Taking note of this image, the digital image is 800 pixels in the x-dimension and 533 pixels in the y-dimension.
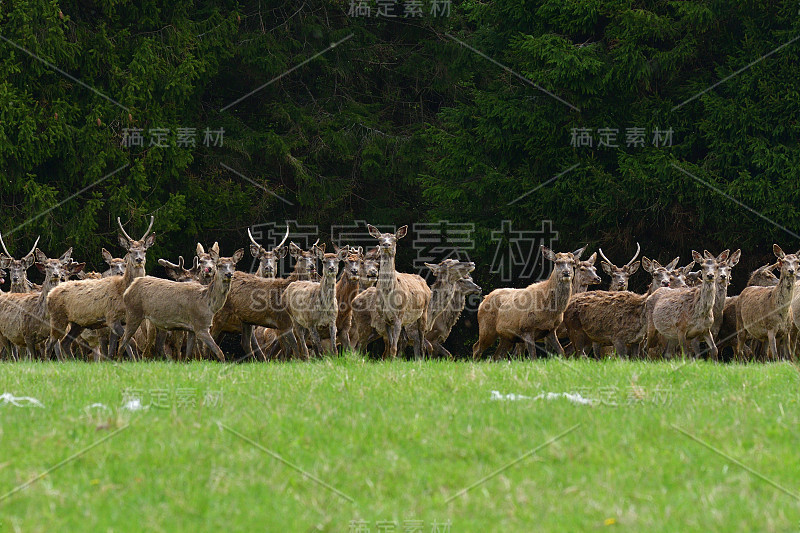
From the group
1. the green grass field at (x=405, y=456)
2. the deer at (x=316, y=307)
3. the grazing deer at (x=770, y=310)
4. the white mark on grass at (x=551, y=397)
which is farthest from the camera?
the grazing deer at (x=770, y=310)

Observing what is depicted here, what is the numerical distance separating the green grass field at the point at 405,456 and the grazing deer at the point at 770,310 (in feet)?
20.0

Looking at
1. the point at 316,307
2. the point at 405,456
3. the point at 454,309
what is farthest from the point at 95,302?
the point at 405,456

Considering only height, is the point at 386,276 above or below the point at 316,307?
above

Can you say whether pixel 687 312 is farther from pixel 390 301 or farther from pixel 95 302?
pixel 95 302

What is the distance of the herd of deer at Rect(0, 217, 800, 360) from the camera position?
50.6 ft

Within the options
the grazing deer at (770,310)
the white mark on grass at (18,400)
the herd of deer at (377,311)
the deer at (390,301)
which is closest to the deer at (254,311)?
the herd of deer at (377,311)

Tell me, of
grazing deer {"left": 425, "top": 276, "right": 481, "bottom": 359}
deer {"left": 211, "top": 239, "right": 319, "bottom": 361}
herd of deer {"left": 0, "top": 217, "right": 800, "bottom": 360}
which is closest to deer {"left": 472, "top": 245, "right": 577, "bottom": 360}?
herd of deer {"left": 0, "top": 217, "right": 800, "bottom": 360}

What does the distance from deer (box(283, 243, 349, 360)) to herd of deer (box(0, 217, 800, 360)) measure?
2 cm

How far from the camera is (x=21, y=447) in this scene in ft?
23.8

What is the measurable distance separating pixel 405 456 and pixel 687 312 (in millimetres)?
9489

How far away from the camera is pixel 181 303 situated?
15.2 m

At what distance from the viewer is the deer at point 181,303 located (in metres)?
15.1

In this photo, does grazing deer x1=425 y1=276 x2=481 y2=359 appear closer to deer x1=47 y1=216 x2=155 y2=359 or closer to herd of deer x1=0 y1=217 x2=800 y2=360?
herd of deer x1=0 y1=217 x2=800 y2=360

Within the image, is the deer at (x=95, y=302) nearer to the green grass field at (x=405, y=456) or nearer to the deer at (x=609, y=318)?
the green grass field at (x=405, y=456)
